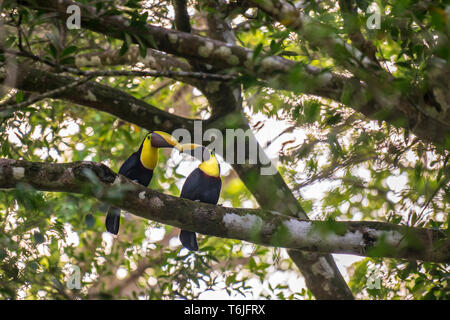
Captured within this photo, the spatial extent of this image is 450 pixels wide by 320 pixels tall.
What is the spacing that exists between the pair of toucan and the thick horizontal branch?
139cm

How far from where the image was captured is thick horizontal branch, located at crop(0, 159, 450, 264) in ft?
8.26

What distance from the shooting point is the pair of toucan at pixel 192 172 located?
4.21 m

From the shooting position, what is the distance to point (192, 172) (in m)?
4.50

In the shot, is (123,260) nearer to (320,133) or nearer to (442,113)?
(320,133)

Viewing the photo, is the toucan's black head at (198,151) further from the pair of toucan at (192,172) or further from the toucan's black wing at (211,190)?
the toucan's black wing at (211,190)

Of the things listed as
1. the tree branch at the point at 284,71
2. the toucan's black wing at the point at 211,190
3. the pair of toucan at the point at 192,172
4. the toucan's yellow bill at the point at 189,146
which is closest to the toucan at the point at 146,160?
the pair of toucan at the point at 192,172

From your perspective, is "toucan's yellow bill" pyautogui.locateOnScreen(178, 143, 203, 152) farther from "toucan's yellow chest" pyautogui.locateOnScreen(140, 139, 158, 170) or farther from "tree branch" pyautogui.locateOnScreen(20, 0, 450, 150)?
"tree branch" pyautogui.locateOnScreen(20, 0, 450, 150)

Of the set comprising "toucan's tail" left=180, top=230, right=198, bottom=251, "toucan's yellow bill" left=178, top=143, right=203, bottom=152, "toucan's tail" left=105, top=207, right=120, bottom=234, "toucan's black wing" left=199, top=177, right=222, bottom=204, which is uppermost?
"toucan's yellow bill" left=178, top=143, right=203, bottom=152

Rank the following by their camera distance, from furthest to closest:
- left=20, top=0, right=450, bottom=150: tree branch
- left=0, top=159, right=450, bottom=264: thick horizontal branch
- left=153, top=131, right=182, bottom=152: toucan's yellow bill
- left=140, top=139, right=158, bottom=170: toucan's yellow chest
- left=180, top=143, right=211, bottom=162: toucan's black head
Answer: left=180, top=143, right=211, bottom=162: toucan's black head
left=140, top=139, right=158, bottom=170: toucan's yellow chest
left=153, top=131, right=182, bottom=152: toucan's yellow bill
left=0, top=159, right=450, bottom=264: thick horizontal branch
left=20, top=0, right=450, bottom=150: tree branch

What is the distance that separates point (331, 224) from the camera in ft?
7.13

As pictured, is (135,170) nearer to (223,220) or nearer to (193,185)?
(193,185)

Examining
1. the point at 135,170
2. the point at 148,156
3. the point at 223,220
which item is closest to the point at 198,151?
the point at 148,156

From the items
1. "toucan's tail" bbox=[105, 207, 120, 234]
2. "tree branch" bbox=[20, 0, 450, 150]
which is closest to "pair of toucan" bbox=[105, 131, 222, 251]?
"toucan's tail" bbox=[105, 207, 120, 234]
